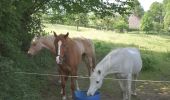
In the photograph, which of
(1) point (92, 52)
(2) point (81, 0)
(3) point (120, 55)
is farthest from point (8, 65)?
(2) point (81, 0)

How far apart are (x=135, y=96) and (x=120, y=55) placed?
59.4 inches

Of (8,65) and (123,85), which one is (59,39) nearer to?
(8,65)

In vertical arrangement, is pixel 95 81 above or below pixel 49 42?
below

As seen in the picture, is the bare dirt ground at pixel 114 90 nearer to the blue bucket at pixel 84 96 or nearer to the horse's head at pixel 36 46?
the horse's head at pixel 36 46

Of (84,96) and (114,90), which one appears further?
(114,90)

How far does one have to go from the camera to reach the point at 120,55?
27.1 feet

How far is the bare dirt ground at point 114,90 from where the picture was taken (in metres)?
9.06

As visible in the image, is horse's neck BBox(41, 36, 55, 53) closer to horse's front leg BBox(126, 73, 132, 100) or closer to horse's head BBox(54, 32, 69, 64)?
horse's head BBox(54, 32, 69, 64)

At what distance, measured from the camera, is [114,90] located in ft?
32.6

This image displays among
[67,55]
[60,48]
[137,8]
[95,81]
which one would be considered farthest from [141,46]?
[137,8]

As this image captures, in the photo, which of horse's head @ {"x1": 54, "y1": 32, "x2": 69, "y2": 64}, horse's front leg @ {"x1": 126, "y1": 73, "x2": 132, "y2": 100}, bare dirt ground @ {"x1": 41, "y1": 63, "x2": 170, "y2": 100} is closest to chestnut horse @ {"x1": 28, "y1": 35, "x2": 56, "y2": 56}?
bare dirt ground @ {"x1": 41, "y1": 63, "x2": 170, "y2": 100}

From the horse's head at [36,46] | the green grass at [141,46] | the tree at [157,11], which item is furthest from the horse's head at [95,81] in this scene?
the tree at [157,11]

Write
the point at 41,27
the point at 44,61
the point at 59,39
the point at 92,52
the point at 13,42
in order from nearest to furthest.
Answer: the point at 59,39 < the point at 13,42 < the point at 92,52 < the point at 44,61 < the point at 41,27

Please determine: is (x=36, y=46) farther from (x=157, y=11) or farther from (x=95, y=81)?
(x=157, y=11)
